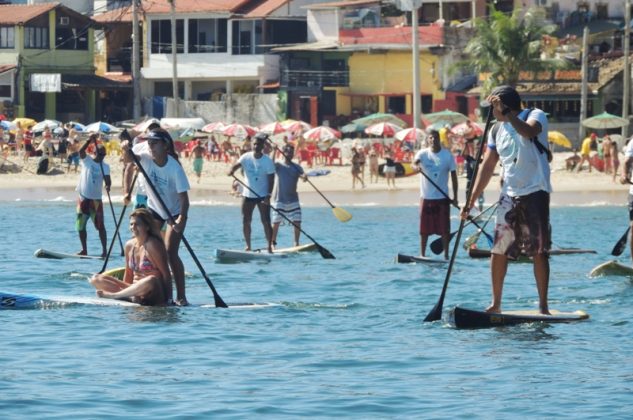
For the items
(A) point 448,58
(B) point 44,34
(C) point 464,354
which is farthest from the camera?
(B) point 44,34

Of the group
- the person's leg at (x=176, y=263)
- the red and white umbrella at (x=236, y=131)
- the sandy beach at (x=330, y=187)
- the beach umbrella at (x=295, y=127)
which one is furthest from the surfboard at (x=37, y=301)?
the beach umbrella at (x=295, y=127)

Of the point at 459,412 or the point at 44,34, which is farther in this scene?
the point at 44,34

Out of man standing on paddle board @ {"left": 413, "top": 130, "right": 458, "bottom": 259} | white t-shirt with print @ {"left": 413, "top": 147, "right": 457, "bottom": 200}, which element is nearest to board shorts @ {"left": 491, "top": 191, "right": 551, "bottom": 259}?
man standing on paddle board @ {"left": 413, "top": 130, "right": 458, "bottom": 259}

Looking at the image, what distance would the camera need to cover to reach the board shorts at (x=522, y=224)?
45.8ft

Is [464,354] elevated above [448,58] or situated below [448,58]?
below

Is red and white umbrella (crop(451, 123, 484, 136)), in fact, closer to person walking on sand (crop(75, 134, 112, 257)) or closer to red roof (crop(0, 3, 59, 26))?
red roof (crop(0, 3, 59, 26))

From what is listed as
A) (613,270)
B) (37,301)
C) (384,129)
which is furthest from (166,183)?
(384,129)

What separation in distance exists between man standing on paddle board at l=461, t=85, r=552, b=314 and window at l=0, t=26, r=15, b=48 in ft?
→ 174

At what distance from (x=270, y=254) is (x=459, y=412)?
11.4 metres

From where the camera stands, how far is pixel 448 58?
60.9m

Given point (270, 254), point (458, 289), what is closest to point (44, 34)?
point (270, 254)

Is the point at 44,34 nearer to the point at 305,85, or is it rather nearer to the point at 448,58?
the point at 305,85

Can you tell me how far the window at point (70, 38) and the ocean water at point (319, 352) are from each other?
153 feet

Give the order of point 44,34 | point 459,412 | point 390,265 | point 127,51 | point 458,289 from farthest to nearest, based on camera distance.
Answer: point 127,51 → point 44,34 → point 390,265 → point 458,289 → point 459,412
